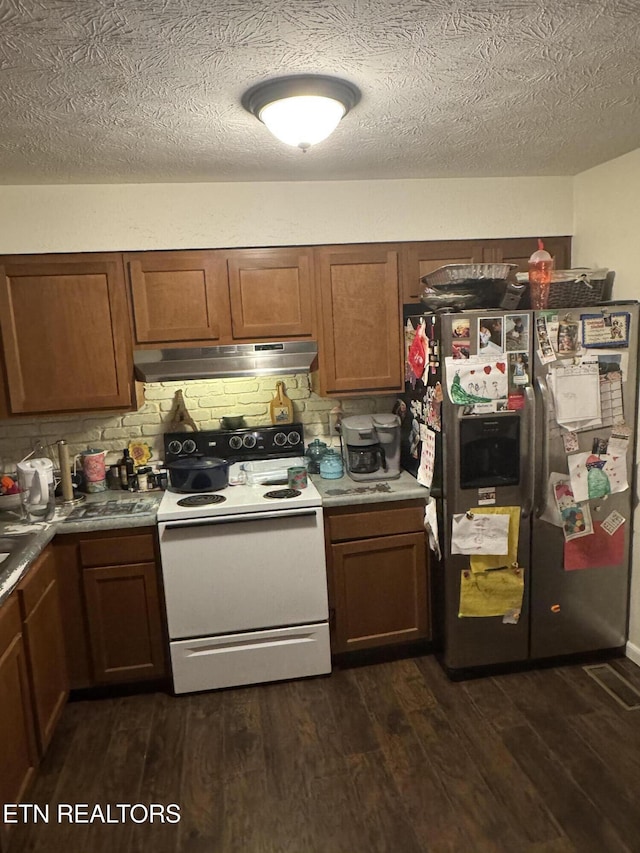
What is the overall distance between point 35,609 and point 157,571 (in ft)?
1.74

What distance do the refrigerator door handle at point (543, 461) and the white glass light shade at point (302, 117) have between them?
1.37 metres

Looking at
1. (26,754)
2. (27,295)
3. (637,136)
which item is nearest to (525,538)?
(637,136)

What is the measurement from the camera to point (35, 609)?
222 cm

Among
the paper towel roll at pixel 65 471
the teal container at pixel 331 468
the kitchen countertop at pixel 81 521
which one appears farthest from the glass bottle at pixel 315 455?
the paper towel roll at pixel 65 471

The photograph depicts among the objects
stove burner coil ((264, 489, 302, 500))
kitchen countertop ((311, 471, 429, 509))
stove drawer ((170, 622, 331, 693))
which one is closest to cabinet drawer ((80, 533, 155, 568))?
stove drawer ((170, 622, 331, 693))

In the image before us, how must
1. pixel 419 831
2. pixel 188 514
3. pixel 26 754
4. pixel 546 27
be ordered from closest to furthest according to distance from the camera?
pixel 546 27
pixel 419 831
pixel 26 754
pixel 188 514

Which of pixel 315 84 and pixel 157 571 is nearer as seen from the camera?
pixel 315 84

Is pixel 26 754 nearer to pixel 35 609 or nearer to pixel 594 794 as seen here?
pixel 35 609

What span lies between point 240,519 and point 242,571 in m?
0.24

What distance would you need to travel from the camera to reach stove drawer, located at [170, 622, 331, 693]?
8.70 ft

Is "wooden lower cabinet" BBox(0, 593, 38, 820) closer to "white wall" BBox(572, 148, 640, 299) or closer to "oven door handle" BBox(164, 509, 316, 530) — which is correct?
"oven door handle" BBox(164, 509, 316, 530)

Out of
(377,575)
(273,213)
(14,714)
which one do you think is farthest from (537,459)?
(14,714)

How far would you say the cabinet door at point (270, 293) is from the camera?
2.79 m

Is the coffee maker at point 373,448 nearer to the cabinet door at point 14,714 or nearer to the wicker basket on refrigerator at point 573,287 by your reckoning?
the wicker basket on refrigerator at point 573,287
